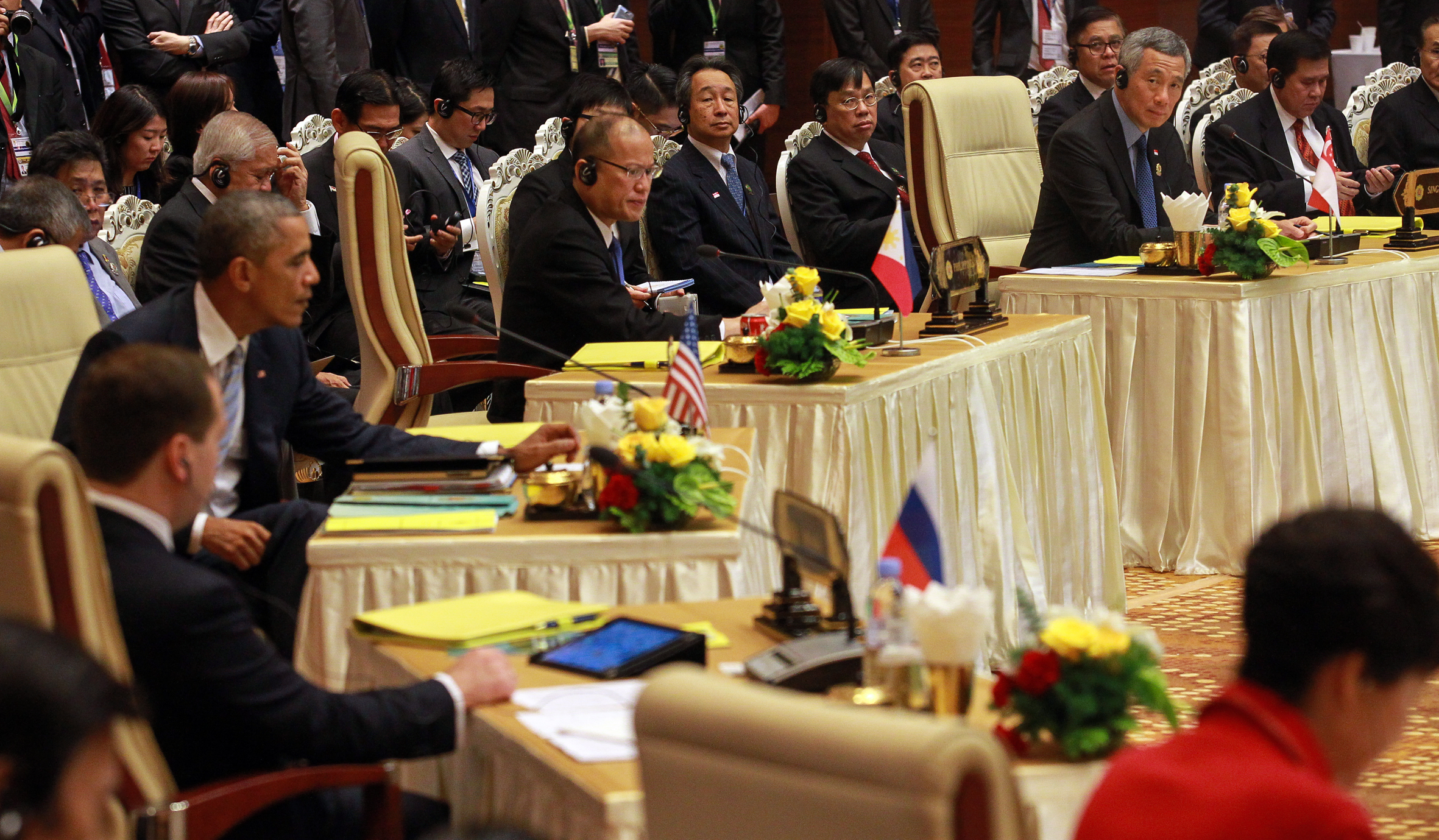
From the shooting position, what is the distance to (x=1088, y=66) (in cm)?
686

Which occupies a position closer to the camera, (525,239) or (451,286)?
(525,239)

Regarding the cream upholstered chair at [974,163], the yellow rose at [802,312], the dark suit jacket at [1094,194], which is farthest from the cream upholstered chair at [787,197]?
the yellow rose at [802,312]

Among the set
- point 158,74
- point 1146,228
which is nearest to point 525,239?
point 1146,228

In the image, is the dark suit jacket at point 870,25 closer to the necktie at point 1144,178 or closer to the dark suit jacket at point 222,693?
the necktie at point 1144,178

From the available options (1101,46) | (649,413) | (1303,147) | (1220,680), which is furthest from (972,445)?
(1101,46)

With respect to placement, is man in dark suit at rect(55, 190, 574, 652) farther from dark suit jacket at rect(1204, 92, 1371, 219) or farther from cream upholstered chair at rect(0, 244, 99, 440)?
dark suit jacket at rect(1204, 92, 1371, 219)

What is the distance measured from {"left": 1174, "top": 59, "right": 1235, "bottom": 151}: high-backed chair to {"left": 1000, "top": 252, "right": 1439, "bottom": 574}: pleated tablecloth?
2504mm

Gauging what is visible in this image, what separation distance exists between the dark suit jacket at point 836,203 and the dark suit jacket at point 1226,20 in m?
3.83

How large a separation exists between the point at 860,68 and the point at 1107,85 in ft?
4.55

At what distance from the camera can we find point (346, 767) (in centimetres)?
193

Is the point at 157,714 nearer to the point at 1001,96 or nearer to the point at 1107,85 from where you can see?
the point at 1001,96

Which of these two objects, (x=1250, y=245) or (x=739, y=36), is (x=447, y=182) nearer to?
(x=1250, y=245)

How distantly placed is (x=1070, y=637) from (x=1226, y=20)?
8.24m

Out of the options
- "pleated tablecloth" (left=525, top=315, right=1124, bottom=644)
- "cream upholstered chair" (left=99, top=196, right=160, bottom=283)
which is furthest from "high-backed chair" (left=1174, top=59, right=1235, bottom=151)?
"cream upholstered chair" (left=99, top=196, right=160, bottom=283)
